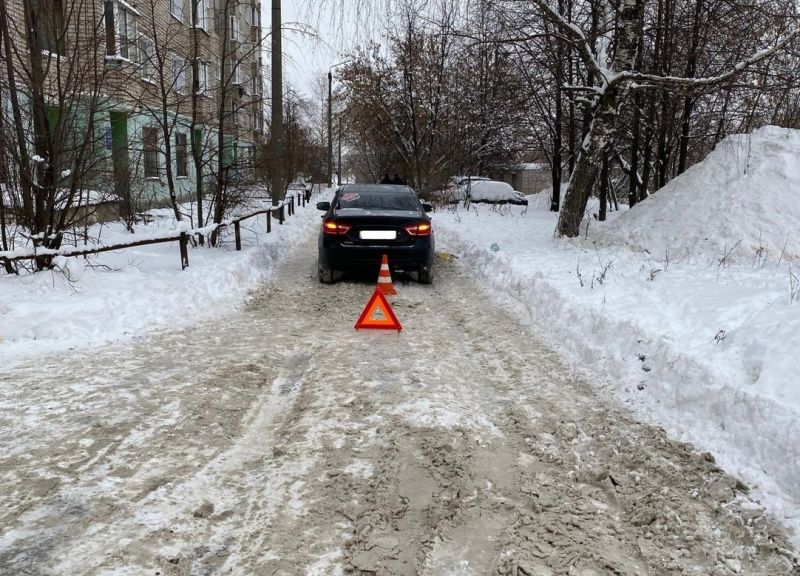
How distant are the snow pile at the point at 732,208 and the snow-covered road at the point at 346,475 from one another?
5.62 meters

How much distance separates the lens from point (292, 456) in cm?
341

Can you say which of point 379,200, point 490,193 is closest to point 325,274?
point 379,200

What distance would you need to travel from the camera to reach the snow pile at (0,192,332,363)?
5.55m

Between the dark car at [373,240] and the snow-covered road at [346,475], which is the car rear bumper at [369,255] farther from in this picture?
the snow-covered road at [346,475]

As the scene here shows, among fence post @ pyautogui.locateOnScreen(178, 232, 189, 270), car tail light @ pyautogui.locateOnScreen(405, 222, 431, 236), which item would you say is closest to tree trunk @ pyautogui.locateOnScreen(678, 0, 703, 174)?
car tail light @ pyautogui.locateOnScreen(405, 222, 431, 236)

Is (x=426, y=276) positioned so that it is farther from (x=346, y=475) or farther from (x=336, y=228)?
(x=346, y=475)

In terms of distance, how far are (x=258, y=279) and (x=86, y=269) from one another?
97.3 inches

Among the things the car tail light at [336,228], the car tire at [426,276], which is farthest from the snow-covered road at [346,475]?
the car tire at [426,276]

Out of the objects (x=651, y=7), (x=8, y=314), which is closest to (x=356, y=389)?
(x=8, y=314)

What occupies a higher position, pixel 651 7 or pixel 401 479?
pixel 651 7

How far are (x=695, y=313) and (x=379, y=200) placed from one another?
5.40 m

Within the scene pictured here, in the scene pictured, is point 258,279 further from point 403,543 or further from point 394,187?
point 403,543

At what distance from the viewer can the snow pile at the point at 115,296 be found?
5547 millimetres

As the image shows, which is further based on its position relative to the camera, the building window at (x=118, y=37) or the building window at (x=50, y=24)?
the building window at (x=118, y=37)
